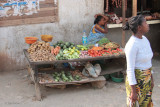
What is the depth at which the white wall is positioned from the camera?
6281 millimetres

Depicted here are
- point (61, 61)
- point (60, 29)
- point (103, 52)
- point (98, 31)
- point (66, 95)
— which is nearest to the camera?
point (61, 61)

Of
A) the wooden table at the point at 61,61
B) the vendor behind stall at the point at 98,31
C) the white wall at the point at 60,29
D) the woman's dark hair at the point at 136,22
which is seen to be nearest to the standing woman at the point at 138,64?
the woman's dark hair at the point at 136,22

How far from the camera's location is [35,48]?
5.20m

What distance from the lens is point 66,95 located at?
5.00m

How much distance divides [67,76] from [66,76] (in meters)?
0.02

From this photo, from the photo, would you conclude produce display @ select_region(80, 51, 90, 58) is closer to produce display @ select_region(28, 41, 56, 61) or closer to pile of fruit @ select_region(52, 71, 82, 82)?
pile of fruit @ select_region(52, 71, 82, 82)

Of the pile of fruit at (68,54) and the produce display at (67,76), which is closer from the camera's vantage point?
the pile of fruit at (68,54)

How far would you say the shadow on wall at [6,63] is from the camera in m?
6.34

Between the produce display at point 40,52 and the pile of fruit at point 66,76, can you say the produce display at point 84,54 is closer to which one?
the pile of fruit at point 66,76

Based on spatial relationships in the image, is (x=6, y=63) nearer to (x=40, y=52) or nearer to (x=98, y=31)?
(x=40, y=52)

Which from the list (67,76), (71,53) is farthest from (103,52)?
(67,76)

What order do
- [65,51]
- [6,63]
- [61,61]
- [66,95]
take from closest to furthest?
1. [61,61]
2. [66,95]
3. [65,51]
4. [6,63]

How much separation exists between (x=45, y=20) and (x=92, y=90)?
8.26 feet

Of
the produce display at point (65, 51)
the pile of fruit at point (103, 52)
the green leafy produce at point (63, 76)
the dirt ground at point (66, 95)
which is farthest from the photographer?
the pile of fruit at point (103, 52)
